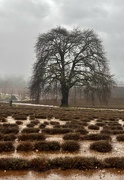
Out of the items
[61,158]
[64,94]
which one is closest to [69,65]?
[64,94]

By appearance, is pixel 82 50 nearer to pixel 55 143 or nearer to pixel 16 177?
pixel 55 143

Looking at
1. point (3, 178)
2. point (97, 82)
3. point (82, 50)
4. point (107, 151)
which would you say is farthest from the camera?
point (82, 50)

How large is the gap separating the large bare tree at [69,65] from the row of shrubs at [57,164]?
3342 centimetres

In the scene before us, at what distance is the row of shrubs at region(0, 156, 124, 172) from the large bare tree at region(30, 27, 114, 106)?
33.4 m

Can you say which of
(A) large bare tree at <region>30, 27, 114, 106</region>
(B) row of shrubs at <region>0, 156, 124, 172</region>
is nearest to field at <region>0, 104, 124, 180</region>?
(B) row of shrubs at <region>0, 156, 124, 172</region>

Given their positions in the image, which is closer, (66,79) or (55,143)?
(55,143)

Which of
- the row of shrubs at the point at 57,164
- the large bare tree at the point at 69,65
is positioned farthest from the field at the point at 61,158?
the large bare tree at the point at 69,65

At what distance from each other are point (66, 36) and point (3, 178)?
130 ft

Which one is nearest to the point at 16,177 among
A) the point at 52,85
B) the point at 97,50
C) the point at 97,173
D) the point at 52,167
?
the point at 52,167

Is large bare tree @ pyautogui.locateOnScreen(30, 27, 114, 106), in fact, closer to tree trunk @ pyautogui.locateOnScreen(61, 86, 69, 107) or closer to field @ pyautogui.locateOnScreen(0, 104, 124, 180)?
tree trunk @ pyautogui.locateOnScreen(61, 86, 69, 107)

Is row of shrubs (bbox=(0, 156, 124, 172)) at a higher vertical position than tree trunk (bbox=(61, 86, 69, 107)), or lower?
lower

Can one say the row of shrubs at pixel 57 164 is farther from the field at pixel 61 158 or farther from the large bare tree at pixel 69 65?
the large bare tree at pixel 69 65

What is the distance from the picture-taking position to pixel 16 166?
8734mm

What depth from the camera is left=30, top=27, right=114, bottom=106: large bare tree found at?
4303 cm
